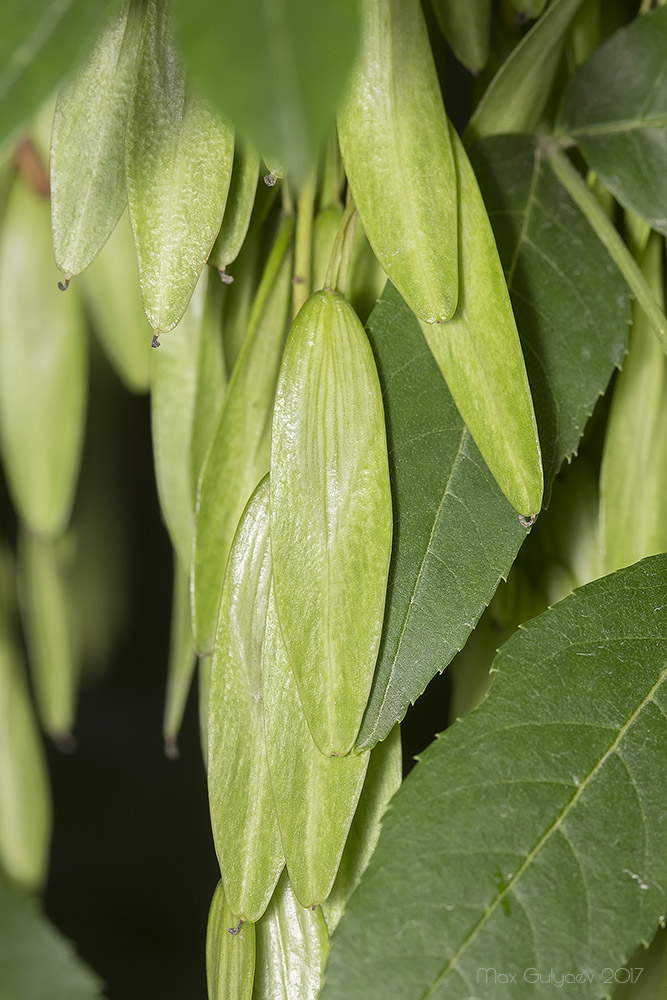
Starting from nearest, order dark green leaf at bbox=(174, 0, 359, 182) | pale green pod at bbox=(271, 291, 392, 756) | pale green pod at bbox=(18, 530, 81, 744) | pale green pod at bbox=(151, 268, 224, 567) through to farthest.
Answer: dark green leaf at bbox=(174, 0, 359, 182), pale green pod at bbox=(271, 291, 392, 756), pale green pod at bbox=(151, 268, 224, 567), pale green pod at bbox=(18, 530, 81, 744)

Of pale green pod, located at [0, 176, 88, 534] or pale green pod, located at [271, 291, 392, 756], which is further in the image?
pale green pod, located at [0, 176, 88, 534]

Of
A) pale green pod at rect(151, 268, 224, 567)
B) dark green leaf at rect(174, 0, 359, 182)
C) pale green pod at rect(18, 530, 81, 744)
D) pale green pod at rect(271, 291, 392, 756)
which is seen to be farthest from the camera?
pale green pod at rect(18, 530, 81, 744)

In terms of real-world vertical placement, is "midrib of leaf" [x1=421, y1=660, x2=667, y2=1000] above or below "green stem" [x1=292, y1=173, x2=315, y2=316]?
below

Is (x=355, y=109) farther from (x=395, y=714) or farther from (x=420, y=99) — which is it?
(x=395, y=714)

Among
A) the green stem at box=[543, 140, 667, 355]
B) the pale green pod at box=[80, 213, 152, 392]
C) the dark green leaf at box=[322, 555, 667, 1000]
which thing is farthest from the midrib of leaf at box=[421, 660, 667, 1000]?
the pale green pod at box=[80, 213, 152, 392]

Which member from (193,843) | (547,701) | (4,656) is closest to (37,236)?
(4,656)

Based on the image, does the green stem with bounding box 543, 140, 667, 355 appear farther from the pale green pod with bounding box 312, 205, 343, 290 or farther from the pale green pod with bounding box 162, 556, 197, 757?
the pale green pod with bounding box 162, 556, 197, 757
